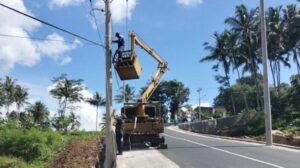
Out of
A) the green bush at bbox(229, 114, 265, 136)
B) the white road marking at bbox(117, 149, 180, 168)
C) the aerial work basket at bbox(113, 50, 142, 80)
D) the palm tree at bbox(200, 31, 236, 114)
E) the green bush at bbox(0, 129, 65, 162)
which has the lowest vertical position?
the white road marking at bbox(117, 149, 180, 168)

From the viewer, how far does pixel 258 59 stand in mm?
76062

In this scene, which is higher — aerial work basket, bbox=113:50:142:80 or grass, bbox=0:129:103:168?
aerial work basket, bbox=113:50:142:80

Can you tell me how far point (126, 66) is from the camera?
22.7 meters

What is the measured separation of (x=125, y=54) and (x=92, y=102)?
8237 cm

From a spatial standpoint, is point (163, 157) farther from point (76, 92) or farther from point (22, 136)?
point (76, 92)

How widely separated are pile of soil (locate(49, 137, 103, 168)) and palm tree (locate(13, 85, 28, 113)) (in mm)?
68530

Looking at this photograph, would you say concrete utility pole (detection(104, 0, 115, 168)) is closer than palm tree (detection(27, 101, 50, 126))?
Yes

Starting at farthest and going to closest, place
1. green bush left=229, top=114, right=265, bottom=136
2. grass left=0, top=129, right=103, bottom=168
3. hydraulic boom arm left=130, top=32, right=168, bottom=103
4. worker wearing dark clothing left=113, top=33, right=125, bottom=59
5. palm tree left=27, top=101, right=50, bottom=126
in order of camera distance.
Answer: palm tree left=27, top=101, right=50, bottom=126 < green bush left=229, top=114, right=265, bottom=136 < hydraulic boom arm left=130, top=32, right=168, bottom=103 < grass left=0, top=129, right=103, bottom=168 < worker wearing dark clothing left=113, top=33, right=125, bottom=59

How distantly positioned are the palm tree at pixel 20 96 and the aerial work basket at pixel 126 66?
249 feet

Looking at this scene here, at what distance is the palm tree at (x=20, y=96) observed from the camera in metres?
96.1

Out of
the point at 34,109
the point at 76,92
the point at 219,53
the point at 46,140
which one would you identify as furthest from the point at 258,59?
the point at 46,140

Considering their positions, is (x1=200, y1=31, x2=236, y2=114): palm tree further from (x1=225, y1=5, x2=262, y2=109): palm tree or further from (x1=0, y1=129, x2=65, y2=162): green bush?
(x1=0, y1=129, x2=65, y2=162): green bush

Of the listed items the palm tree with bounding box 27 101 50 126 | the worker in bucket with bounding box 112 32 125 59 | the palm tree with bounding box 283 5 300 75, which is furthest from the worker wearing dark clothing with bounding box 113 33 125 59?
the palm tree with bounding box 27 101 50 126

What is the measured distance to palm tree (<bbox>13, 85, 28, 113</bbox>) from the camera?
9606 centimetres
